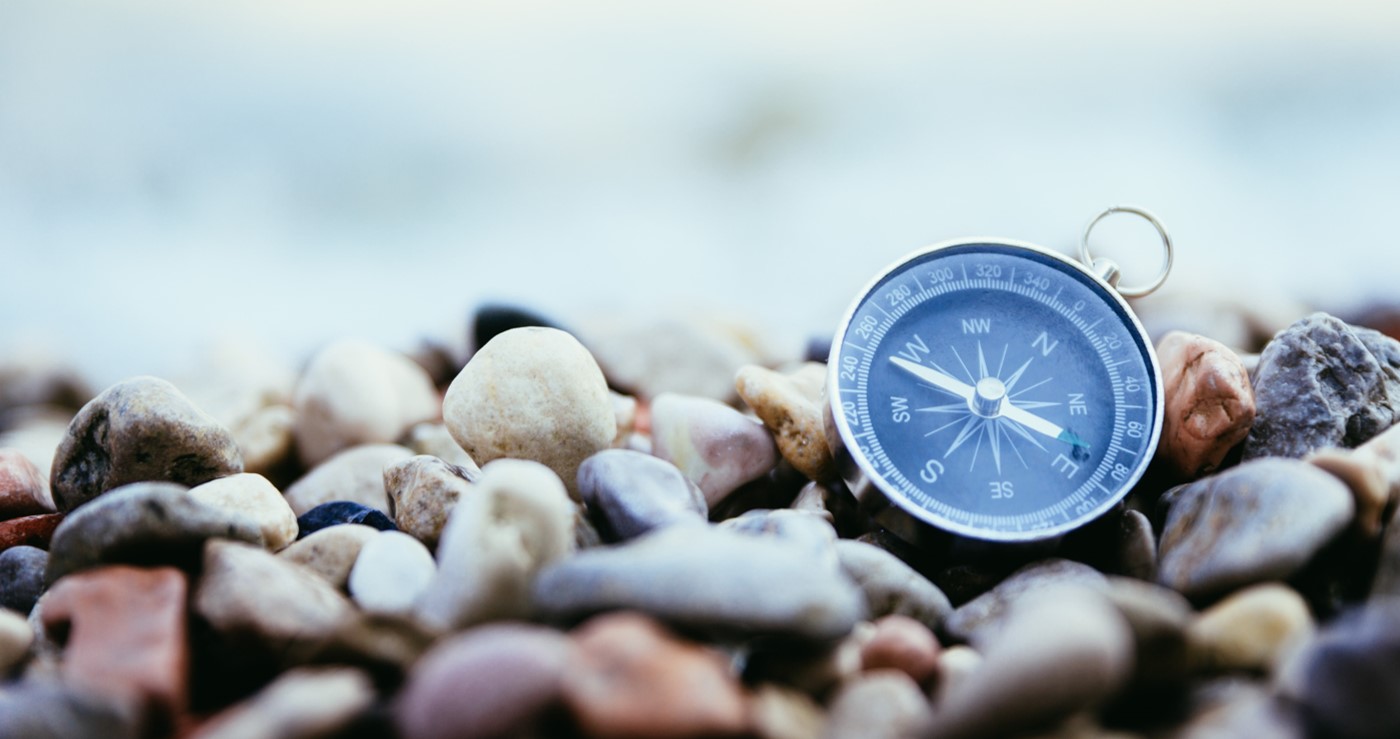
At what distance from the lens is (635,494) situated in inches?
72.4

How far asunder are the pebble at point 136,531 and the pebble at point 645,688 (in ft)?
2.58

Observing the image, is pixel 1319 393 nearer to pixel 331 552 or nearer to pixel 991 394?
pixel 991 394

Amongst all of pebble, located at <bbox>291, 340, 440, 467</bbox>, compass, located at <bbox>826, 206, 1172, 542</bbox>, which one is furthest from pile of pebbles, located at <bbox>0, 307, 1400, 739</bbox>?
pebble, located at <bbox>291, 340, 440, 467</bbox>

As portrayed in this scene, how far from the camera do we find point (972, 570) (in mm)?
2049

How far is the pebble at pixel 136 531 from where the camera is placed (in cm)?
165

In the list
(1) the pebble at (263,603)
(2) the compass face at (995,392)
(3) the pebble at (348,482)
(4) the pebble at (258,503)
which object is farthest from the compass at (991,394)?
(3) the pebble at (348,482)

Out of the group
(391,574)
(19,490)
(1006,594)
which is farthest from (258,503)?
(1006,594)

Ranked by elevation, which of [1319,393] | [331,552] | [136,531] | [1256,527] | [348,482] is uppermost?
[1319,393]

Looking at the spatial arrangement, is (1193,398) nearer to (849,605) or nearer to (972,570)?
(972,570)

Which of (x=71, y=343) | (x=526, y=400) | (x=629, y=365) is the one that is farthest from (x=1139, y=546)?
(x=71, y=343)

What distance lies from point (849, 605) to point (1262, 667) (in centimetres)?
60

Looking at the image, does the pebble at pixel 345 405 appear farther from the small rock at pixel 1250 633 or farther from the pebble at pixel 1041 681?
the small rock at pixel 1250 633

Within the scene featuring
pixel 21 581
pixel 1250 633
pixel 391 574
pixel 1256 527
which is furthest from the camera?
pixel 21 581

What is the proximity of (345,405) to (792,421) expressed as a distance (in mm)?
1403
